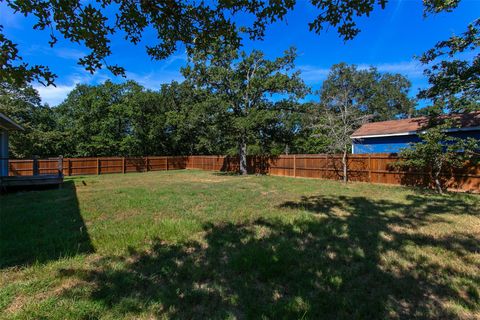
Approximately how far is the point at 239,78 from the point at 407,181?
1228 cm

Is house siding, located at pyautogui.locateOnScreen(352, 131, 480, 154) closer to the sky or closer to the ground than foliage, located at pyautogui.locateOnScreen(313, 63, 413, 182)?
closer to the ground

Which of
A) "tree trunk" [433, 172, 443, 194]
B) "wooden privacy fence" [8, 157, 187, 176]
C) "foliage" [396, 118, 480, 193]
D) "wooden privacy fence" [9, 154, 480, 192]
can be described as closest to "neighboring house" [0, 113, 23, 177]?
"wooden privacy fence" [9, 154, 480, 192]

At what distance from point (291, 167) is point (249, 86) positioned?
6234 mm

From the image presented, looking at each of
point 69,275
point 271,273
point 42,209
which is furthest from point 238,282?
point 42,209

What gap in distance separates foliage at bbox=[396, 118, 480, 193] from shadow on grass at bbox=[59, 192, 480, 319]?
6.04 metres

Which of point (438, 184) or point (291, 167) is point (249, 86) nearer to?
point (291, 167)

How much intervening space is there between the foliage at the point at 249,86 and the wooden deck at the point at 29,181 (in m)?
10.5

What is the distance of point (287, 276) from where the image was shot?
3121mm

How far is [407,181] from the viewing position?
36.9 feet

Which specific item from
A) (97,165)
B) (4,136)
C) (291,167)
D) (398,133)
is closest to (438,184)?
(398,133)

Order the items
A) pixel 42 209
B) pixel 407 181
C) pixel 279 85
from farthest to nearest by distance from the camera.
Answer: pixel 279 85 < pixel 407 181 < pixel 42 209

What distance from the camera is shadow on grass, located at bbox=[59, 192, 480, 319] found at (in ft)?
8.21

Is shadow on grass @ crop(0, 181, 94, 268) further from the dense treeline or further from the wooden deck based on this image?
the dense treeline

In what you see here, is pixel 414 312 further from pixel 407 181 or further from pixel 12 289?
pixel 407 181
